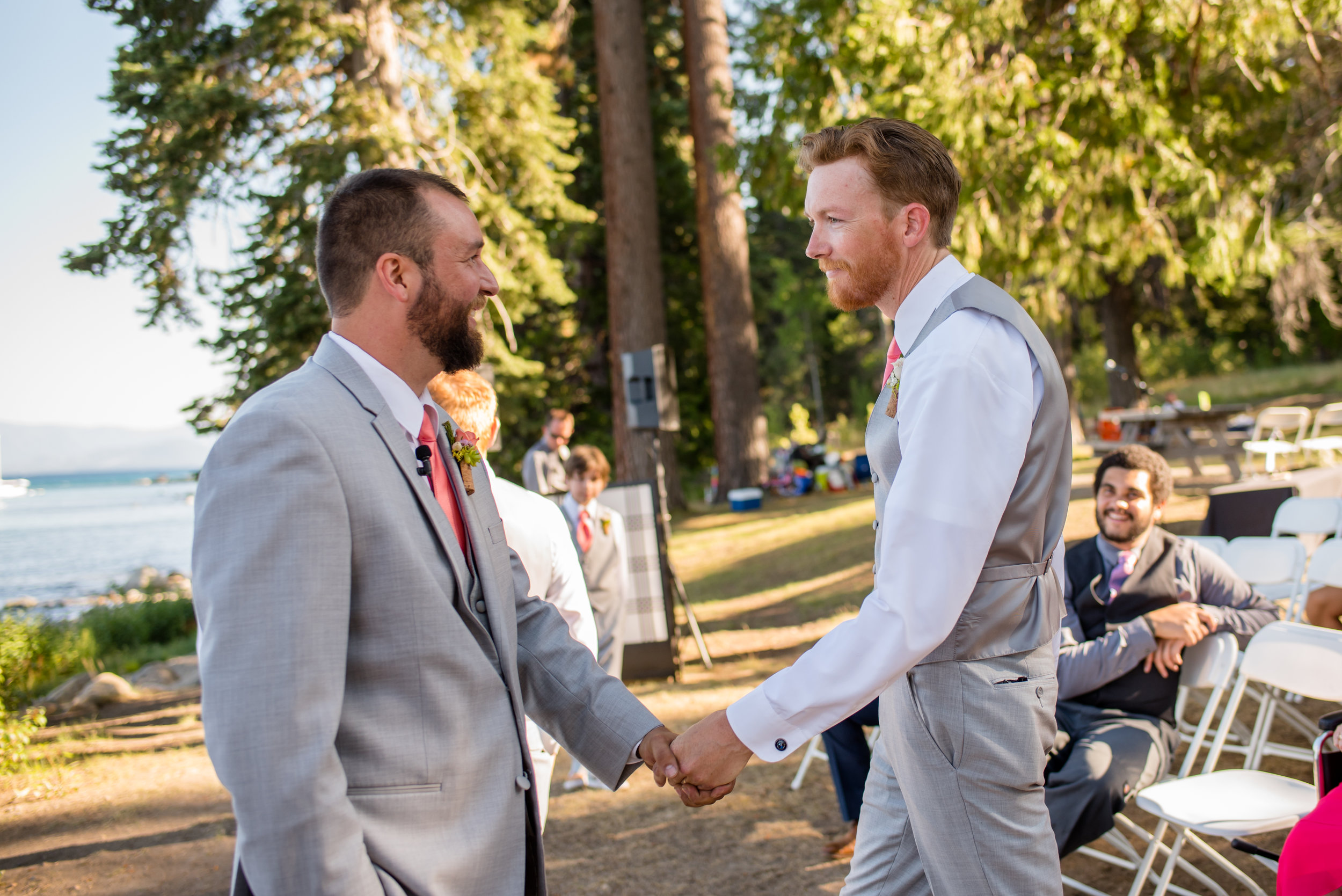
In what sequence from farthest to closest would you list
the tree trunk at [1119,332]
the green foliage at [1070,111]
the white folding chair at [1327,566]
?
1. the tree trunk at [1119,332]
2. the green foliage at [1070,111]
3. the white folding chair at [1327,566]

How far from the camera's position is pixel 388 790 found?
1.48m

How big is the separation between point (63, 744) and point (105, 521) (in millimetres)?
62627

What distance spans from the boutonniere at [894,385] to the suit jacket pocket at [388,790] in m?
1.17

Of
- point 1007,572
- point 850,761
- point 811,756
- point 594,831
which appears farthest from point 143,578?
point 1007,572

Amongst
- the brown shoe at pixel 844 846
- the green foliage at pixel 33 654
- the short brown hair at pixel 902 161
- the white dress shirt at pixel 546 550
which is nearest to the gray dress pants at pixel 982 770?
the short brown hair at pixel 902 161

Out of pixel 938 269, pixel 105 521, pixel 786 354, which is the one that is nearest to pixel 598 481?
pixel 938 269

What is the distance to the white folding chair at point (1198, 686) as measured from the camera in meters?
3.62

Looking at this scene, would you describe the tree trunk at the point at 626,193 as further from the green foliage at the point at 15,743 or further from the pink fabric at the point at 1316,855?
the pink fabric at the point at 1316,855

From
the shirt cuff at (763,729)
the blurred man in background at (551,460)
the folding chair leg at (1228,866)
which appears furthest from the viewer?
the blurred man in background at (551,460)

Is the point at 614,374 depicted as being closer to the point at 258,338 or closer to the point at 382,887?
the point at 258,338

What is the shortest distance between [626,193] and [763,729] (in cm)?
1603

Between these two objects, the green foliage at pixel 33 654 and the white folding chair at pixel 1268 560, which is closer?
the white folding chair at pixel 1268 560

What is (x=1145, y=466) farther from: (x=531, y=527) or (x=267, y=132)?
(x=267, y=132)

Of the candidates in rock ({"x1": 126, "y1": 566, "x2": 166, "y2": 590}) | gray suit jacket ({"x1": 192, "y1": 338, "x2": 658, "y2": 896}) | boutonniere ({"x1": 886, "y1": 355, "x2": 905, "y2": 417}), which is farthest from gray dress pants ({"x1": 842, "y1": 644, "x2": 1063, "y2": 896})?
rock ({"x1": 126, "y1": 566, "x2": 166, "y2": 590})
